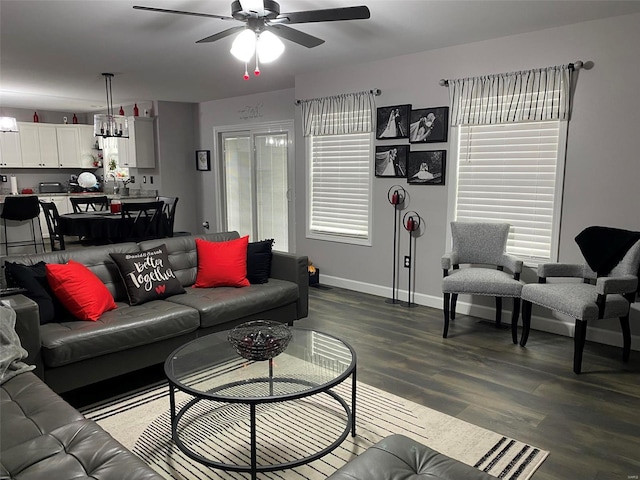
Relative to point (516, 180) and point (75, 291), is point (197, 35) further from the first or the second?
point (516, 180)

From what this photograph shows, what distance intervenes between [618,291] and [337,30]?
281 centimetres

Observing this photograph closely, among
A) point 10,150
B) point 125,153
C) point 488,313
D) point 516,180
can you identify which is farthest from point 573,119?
point 10,150

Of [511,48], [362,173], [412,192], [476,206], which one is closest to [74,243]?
[362,173]

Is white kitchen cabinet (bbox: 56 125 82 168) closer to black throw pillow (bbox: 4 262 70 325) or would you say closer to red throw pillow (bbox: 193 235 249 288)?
red throw pillow (bbox: 193 235 249 288)

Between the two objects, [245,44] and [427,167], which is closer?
[245,44]

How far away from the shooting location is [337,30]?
3.80m

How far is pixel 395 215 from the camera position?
16.2 ft

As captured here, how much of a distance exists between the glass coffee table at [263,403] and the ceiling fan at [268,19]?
5.61 feet

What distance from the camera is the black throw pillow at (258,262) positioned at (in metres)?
3.89

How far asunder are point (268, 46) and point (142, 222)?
3.82 metres

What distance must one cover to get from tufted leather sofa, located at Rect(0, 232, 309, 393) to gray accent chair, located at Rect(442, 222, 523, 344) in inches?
48.1

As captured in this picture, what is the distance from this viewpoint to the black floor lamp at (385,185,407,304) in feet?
15.9

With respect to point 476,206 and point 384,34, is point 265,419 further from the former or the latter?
point 384,34

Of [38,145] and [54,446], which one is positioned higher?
[38,145]
